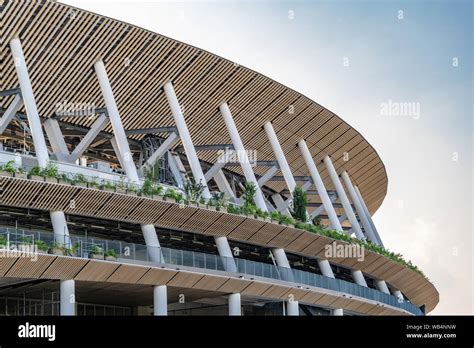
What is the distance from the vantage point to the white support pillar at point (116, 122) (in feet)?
145

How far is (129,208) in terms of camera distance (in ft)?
138

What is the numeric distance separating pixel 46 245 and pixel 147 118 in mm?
16886

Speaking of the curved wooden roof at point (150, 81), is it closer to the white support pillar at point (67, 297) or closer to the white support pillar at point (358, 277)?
the white support pillar at point (358, 277)

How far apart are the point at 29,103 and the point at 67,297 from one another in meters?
9.29

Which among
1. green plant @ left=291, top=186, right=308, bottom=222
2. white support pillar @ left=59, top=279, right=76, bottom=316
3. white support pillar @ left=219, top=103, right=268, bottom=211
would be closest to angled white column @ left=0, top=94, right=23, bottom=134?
white support pillar @ left=59, top=279, right=76, bottom=316

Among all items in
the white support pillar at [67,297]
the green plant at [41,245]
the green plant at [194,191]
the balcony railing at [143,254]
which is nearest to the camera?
the balcony railing at [143,254]

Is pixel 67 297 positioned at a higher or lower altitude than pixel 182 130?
lower

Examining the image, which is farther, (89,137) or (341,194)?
(341,194)

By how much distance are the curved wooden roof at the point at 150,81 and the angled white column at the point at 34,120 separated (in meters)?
1.10

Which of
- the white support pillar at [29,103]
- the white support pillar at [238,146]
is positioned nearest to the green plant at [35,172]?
the white support pillar at [29,103]

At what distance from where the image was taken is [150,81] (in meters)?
49.5

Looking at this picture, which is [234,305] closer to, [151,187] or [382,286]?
[151,187]

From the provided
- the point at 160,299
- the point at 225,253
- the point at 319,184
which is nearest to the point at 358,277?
the point at 319,184
